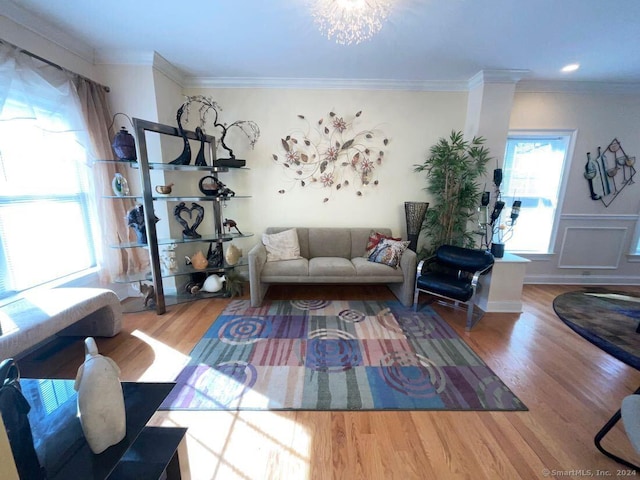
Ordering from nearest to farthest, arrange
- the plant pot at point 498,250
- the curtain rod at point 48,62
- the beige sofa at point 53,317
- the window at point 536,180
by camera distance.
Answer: the beige sofa at point 53,317 → the curtain rod at point 48,62 → the plant pot at point 498,250 → the window at point 536,180

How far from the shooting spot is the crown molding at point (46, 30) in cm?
191

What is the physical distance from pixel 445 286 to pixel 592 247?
2.82 meters

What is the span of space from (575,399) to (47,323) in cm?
358

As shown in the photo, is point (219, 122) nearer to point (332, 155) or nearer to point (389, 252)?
point (332, 155)

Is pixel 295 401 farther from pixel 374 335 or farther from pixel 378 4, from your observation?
pixel 378 4

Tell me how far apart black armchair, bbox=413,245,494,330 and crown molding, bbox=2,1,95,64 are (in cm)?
400

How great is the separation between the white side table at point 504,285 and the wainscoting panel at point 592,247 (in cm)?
150

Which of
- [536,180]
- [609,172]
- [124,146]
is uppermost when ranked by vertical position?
[124,146]

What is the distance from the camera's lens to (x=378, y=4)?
1.84m

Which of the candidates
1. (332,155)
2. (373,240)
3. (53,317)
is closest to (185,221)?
(53,317)

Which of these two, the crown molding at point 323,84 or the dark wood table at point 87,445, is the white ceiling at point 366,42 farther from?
the dark wood table at point 87,445

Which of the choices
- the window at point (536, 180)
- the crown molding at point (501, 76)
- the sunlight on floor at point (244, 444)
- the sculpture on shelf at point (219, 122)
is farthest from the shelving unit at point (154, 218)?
the window at point (536, 180)

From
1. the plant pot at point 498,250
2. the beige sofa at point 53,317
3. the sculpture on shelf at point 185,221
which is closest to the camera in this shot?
the beige sofa at point 53,317

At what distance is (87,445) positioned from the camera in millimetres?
855
